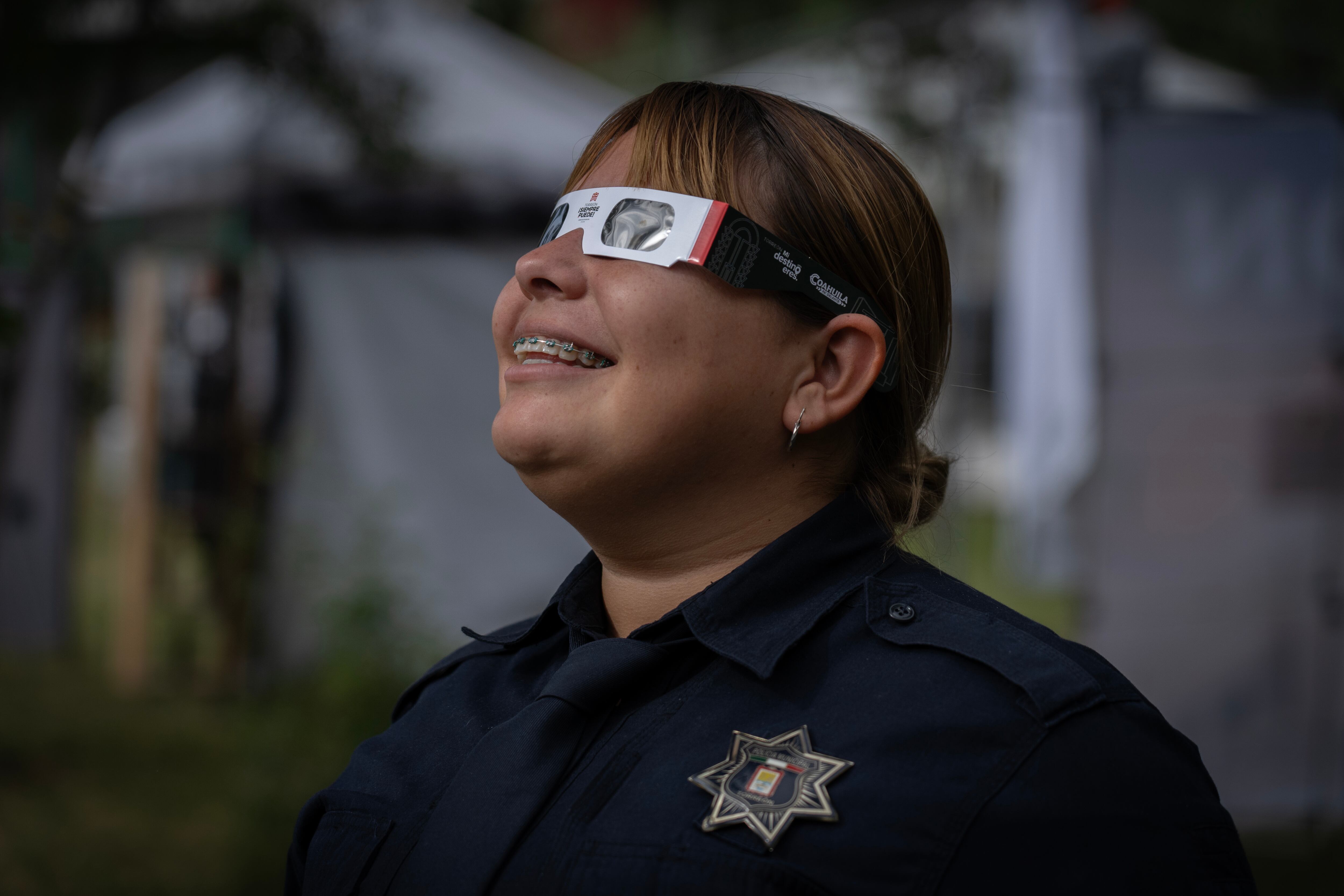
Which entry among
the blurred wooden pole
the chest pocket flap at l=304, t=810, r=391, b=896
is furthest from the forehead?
the blurred wooden pole

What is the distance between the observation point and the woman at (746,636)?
117cm

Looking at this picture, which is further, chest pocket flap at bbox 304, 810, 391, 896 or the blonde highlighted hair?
A: the blonde highlighted hair

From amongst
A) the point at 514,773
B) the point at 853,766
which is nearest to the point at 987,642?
the point at 853,766

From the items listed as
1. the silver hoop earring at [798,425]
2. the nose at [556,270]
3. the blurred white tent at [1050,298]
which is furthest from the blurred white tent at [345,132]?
the silver hoop earring at [798,425]

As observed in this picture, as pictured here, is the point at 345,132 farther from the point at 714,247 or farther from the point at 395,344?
the point at 714,247

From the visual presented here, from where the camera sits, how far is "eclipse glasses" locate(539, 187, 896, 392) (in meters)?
1.46

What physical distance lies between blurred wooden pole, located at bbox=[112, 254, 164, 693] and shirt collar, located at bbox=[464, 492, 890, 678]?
5025 mm

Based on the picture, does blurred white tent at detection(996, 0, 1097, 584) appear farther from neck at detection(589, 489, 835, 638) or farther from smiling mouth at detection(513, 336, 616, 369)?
smiling mouth at detection(513, 336, 616, 369)

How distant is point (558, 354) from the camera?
60.4 inches

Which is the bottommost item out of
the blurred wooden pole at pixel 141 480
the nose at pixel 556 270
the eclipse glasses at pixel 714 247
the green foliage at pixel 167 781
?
the green foliage at pixel 167 781

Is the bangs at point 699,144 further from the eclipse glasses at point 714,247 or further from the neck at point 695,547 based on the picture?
the neck at point 695,547

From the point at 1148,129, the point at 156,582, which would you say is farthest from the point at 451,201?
the point at 1148,129

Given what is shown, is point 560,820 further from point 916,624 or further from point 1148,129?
point 1148,129

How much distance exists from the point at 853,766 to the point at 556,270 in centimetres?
76
